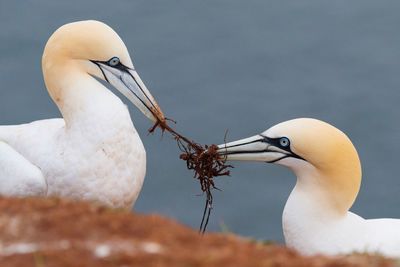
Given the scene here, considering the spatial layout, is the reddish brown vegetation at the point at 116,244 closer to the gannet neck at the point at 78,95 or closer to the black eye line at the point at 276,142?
the gannet neck at the point at 78,95

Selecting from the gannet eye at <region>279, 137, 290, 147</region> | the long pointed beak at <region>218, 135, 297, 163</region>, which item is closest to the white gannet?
the long pointed beak at <region>218, 135, 297, 163</region>

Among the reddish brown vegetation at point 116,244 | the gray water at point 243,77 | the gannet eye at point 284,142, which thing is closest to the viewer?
the reddish brown vegetation at point 116,244

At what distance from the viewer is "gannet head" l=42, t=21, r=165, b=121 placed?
14.5 meters

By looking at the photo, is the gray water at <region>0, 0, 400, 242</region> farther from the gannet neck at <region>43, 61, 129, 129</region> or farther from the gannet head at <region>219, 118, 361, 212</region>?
the gannet neck at <region>43, 61, 129, 129</region>

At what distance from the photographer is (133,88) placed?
573 inches

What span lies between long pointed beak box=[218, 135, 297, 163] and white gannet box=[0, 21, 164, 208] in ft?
2.48

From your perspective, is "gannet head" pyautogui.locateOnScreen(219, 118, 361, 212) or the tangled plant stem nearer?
"gannet head" pyautogui.locateOnScreen(219, 118, 361, 212)

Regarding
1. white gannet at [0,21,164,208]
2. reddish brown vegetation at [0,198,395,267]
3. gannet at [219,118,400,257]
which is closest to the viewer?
reddish brown vegetation at [0,198,395,267]

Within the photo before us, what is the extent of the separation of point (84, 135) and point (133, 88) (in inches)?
24.3

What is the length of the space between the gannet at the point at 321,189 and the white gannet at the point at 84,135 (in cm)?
99

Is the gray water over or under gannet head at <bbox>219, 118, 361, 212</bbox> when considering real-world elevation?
over

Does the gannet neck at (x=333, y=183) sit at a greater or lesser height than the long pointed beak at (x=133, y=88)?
lesser

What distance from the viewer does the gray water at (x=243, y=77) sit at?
2289 cm

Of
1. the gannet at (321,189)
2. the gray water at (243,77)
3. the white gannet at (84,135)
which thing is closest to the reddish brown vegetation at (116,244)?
the white gannet at (84,135)
